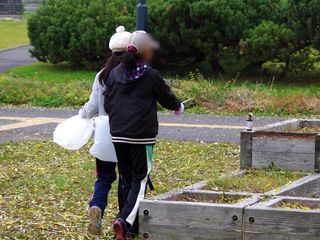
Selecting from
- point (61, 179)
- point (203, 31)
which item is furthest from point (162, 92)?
point (203, 31)

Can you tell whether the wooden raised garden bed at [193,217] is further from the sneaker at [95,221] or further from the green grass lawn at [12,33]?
the green grass lawn at [12,33]

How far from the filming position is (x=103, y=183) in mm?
7383

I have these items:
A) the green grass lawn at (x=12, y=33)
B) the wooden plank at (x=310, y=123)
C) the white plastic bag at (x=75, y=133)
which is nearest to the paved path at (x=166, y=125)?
the wooden plank at (x=310, y=123)

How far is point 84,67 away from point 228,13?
4849 millimetres

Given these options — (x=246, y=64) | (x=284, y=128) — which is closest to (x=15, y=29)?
(x=246, y=64)

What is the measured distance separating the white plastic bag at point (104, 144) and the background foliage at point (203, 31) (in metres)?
12.3

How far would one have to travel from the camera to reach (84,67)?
23.5m

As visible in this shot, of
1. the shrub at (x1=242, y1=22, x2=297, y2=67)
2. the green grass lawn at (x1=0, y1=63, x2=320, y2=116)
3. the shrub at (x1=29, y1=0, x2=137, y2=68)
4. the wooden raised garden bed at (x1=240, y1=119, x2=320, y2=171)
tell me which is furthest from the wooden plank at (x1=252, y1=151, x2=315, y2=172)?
the shrub at (x1=29, y1=0, x2=137, y2=68)

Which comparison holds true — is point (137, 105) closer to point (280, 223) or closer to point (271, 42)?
point (280, 223)

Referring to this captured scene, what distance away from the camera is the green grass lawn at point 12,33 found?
115 feet

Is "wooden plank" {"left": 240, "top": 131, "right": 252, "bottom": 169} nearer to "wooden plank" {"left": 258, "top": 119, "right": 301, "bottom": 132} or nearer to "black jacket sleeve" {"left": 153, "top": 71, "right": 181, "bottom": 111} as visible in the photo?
"wooden plank" {"left": 258, "top": 119, "right": 301, "bottom": 132}

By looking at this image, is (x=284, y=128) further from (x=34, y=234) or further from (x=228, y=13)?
(x=228, y=13)

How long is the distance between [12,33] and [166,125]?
973 inches

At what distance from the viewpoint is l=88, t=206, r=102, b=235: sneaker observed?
7.14m
